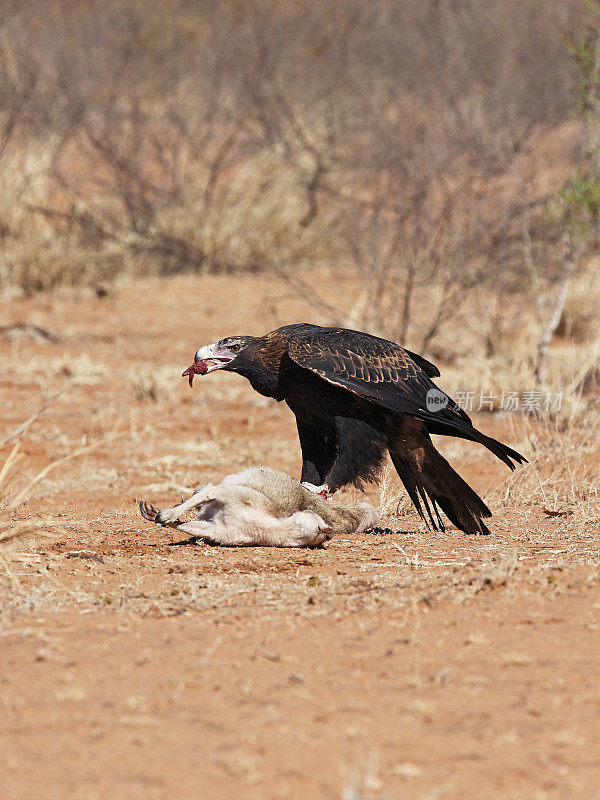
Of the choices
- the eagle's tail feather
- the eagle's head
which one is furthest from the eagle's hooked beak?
the eagle's tail feather

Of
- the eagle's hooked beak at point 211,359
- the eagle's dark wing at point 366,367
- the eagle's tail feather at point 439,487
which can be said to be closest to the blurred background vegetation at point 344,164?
the eagle's dark wing at point 366,367

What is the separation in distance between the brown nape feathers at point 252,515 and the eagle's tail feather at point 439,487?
71 centimetres

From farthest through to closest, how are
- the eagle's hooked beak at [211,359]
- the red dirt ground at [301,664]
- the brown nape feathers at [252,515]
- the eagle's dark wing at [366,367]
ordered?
1. the eagle's hooked beak at [211,359]
2. the eagle's dark wing at [366,367]
3. the brown nape feathers at [252,515]
4. the red dirt ground at [301,664]

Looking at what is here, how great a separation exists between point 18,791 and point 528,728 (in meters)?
1.18

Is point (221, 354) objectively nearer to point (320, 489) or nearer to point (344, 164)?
point (320, 489)

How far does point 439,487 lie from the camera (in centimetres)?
524

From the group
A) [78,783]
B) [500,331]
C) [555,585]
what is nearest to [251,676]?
[78,783]

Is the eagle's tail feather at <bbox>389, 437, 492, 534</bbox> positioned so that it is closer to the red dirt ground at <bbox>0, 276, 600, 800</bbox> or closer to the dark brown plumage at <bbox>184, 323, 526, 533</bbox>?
the dark brown plumage at <bbox>184, 323, 526, 533</bbox>

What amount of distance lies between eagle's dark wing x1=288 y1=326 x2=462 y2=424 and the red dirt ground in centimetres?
68

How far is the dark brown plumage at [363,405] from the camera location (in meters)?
5.13

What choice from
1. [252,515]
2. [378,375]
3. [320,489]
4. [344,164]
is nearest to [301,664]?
[252,515]

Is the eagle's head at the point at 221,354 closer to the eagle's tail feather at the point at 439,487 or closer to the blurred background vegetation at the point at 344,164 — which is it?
the eagle's tail feather at the point at 439,487

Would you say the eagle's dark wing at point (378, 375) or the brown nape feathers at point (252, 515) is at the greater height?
the eagle's dark wing at point (378, 375)

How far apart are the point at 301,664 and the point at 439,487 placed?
2402 millimetres
